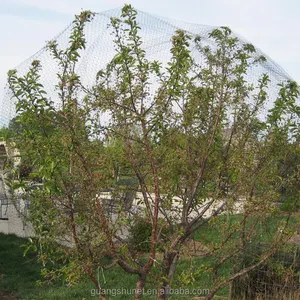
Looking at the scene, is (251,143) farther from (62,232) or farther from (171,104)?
(62,232)

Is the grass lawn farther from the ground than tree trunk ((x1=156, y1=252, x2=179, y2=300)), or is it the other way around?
tree trunk ((x1=156, y1=252, x2=179, y2=300))

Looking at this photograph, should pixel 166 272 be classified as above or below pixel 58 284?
above

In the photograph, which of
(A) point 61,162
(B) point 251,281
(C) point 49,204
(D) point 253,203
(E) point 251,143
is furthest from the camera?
(B) point 251,281

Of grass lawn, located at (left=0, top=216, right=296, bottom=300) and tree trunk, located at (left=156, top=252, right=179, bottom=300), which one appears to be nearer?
tree trunk, located at (left=156, top=252, right=179, bottom=300)

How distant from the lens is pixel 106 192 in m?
3.45

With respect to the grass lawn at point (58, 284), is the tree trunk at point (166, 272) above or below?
above

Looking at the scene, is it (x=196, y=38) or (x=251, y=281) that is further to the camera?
(x=251, y=281)

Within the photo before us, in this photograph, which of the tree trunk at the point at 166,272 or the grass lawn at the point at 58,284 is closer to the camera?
the tree trunk at the point at 166,272

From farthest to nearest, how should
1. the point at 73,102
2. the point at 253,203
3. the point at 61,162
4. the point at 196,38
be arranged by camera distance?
1. the point at 196,38
2. the point at 253,203
3. the point at 73,102
4. the point at 61,162

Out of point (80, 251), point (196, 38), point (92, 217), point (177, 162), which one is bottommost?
point (80, 251)

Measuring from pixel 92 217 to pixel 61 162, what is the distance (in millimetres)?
476

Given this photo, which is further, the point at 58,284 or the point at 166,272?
the point at 58,284

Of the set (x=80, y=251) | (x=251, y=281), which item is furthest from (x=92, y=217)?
(x=251, y=281)

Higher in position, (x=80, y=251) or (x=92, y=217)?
(x=92, y=217)
